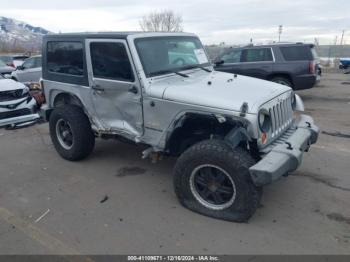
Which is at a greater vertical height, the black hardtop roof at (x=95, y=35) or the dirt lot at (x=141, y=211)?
the black hardtop roof at (x=95, y=35)

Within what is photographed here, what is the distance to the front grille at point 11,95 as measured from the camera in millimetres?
8055

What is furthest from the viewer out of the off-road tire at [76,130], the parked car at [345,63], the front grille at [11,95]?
the parked car at [345,63]

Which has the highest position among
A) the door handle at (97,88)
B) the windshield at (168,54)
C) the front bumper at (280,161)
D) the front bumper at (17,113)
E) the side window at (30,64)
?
the windshield at (168,54)

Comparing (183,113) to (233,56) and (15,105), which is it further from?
(233,56)

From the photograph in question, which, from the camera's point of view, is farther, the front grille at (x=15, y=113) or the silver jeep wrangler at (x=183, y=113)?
the front grille at (x=15, y=113)

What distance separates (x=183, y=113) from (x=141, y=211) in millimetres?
1259

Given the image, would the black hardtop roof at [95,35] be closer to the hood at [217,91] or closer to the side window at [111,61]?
the side window at [111,61]

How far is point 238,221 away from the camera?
3.67 m

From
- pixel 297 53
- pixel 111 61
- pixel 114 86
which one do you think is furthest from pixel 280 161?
pixel 297 53

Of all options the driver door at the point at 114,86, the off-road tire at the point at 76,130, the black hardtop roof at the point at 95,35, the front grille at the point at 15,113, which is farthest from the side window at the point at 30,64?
the driver door at the point at 114,86

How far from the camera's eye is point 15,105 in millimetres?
8070

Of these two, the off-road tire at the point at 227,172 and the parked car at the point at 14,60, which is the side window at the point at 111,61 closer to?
the off-road tire at the point at 227,172

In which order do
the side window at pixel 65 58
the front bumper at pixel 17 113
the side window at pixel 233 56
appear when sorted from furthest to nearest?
the side window at pixel 233 56 → the front bumper at pixel 17 113 → the side window at pixel 65 58

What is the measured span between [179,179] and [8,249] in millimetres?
1880
